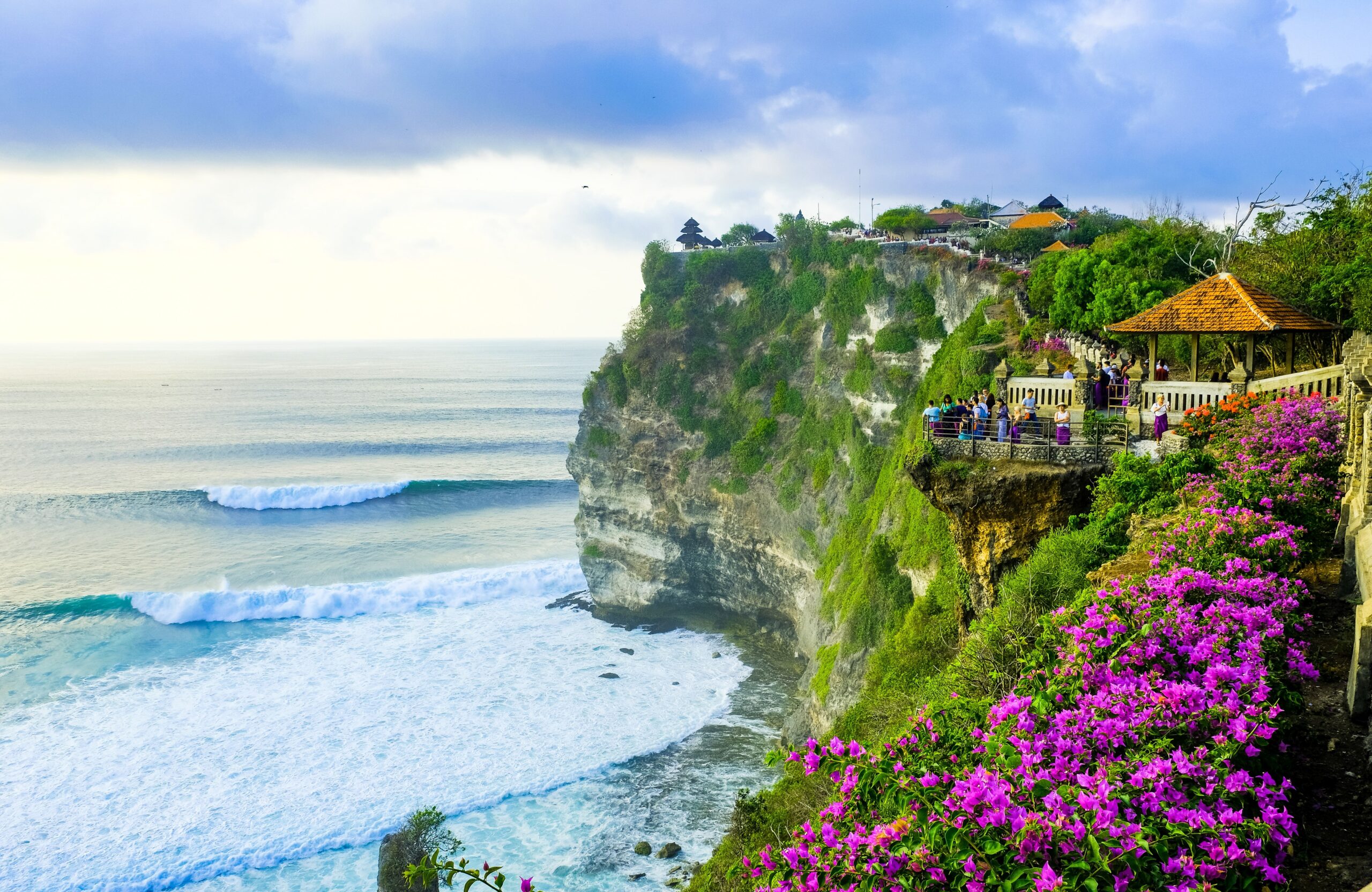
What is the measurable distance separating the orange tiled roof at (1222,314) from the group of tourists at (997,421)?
7.88 feet

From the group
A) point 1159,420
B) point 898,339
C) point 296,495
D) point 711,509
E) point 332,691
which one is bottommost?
point 332,691

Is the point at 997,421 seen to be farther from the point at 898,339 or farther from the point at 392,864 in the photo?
the point at 898,339

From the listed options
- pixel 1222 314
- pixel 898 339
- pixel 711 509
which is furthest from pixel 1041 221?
pixel 1222 314

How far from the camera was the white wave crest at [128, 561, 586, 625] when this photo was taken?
3919cm

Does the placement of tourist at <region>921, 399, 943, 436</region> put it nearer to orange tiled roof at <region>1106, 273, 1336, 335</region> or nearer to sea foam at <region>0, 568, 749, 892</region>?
orange tiled roof at <region>1106, 273, 1336, 335</region>

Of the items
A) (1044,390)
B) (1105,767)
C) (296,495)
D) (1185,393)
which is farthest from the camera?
(296,495)

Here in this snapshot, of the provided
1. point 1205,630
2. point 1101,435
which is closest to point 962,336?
point 1101,435

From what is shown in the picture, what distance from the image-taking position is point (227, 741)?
1040 inches

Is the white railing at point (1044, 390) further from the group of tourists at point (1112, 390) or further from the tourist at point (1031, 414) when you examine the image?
the group of tourists at point (1112, 390)

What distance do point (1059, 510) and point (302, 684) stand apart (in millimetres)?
25576

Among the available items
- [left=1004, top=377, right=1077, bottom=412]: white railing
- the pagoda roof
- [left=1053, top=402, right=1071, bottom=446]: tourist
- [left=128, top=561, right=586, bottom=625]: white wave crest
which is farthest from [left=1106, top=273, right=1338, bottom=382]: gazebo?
[left=128, top=561, right=586, bottom=625]: white wave crest

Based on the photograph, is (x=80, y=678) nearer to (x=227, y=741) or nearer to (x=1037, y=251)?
(x=227, y=741)

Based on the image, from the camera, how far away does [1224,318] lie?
56.6ft

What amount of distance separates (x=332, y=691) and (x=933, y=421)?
22616 mm
